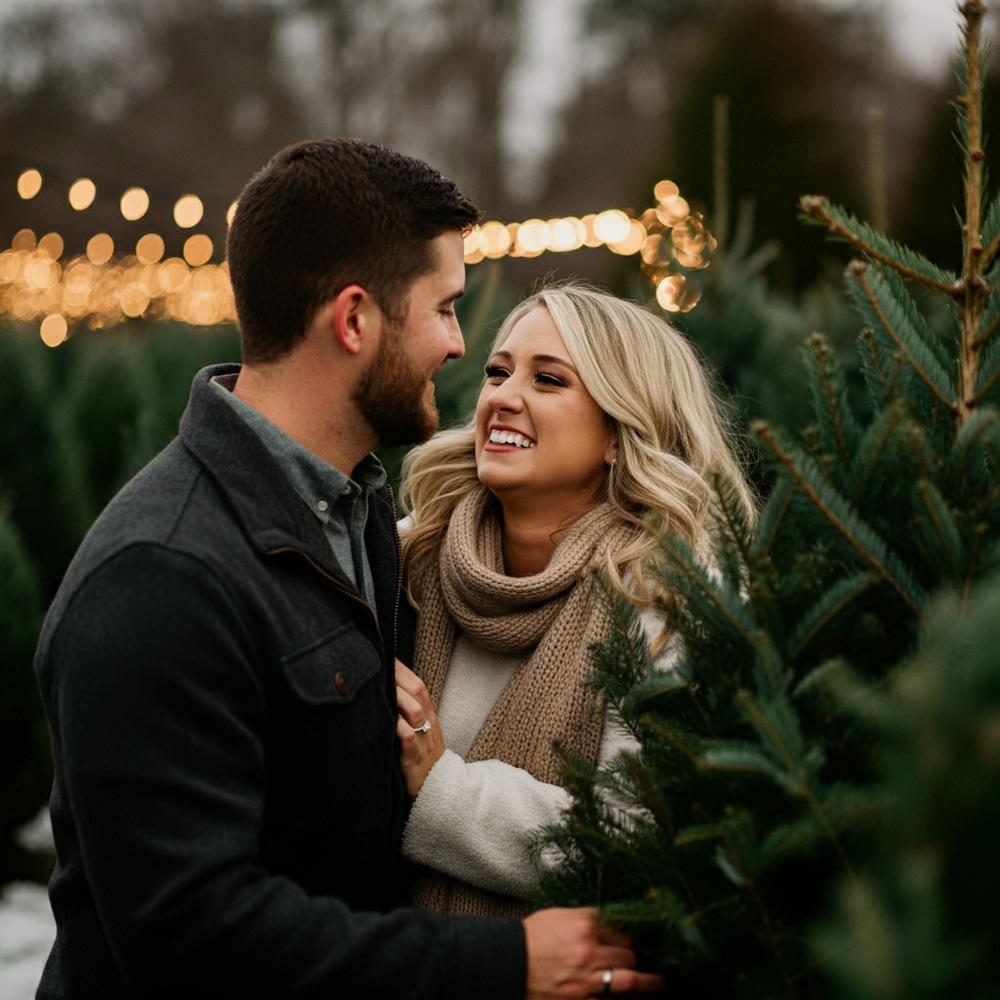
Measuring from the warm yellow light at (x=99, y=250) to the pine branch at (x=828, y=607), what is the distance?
10584mm

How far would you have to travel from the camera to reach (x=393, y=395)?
8.18 ft

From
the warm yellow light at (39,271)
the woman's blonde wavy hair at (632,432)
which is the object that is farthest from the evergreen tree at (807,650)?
the warm yellow light at (39,271)

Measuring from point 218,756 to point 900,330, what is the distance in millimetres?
1201

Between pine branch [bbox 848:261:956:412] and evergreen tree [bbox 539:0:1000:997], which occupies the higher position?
pine branch [bbox 848:261:956:412]

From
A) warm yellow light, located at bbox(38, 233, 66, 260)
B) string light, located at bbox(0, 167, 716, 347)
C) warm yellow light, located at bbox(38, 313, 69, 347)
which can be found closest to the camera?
string light, located at bbox(0, 167, 716, 347)

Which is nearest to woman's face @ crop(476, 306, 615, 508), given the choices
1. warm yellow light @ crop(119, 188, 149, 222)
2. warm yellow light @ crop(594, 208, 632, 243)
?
warm yellow light @ crop(594, 208, 632, 243)

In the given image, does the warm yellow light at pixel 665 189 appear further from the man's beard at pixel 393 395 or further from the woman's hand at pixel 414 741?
the woman's hand at pixel 414 741

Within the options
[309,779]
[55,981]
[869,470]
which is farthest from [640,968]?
[55,981]

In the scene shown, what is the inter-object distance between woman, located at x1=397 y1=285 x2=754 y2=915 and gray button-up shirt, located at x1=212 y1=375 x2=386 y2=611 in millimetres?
309

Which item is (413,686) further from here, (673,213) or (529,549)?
(673,213)

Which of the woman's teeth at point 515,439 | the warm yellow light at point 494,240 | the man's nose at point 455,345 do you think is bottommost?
the warm yellow light at point 494,240

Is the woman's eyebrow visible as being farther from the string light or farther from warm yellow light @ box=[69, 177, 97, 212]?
warm yellow light @ box=[69, 177, 97, 212]

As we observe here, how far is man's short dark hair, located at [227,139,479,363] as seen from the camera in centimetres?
238

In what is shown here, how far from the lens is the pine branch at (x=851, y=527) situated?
1543 millimetres
